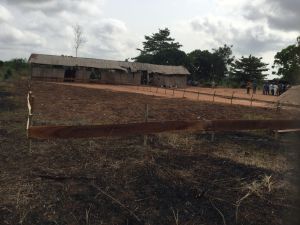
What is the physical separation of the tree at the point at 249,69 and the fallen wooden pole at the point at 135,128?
2201 inches

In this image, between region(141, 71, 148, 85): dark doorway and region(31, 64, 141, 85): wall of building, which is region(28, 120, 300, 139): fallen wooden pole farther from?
region(141, 71, 148, 85): dark doorway

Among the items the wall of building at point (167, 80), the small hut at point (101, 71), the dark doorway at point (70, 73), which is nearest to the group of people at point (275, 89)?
the wall of building at point (167, 80)

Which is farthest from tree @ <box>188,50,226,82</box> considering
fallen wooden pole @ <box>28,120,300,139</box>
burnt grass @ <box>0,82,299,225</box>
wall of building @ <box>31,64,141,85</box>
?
fallen wooden pole @ <box>28,120,300,139</box>

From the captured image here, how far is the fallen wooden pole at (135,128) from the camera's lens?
540 cm

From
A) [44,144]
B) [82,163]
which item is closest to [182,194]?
[82,163]

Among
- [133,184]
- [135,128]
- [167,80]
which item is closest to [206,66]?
[167,80]

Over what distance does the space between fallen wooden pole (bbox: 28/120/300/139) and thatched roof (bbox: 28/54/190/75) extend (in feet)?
140

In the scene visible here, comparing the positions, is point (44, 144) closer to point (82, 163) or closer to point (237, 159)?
point (82, 163)

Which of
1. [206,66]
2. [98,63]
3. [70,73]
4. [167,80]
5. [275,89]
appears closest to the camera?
[275,89]

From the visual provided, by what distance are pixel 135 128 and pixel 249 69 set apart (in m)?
57.6

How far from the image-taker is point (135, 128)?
5980mm

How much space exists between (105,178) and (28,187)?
105 centimetres

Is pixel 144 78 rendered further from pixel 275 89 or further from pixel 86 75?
pixel 275 89

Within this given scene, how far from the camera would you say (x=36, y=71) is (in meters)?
46.8
